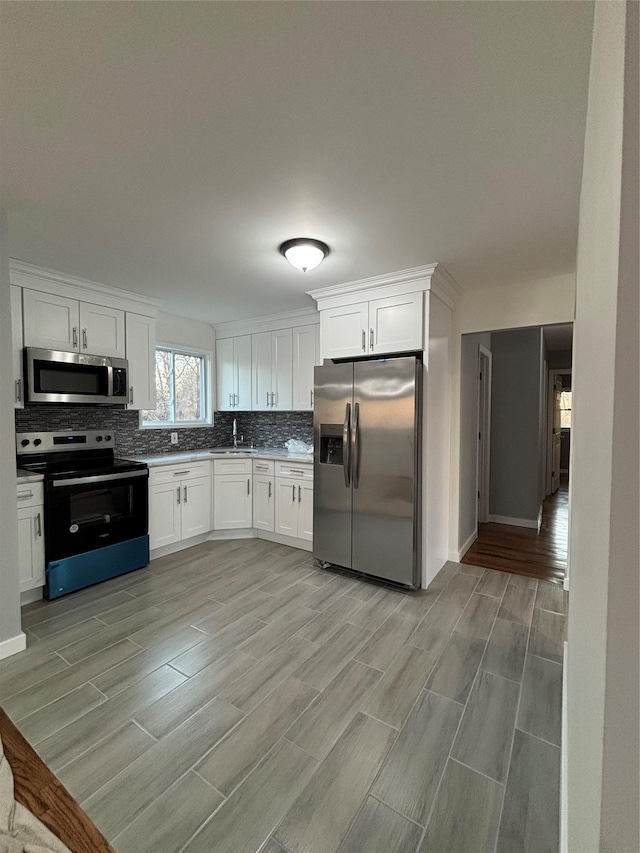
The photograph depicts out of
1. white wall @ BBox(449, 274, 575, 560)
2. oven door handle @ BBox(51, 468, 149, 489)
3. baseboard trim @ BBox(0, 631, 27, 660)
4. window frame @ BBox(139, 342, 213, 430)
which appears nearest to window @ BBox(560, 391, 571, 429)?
white wall @ BBox(449, 274, 575, 560)

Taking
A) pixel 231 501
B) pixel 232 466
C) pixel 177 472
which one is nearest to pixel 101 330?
pixel 177 472

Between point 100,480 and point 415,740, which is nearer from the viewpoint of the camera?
point 415,740

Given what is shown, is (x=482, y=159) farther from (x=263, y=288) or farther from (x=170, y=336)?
(x=170, y=336)

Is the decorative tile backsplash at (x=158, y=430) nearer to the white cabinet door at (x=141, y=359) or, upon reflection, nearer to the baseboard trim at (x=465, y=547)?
the white cabinet door at (x=141, y=359)

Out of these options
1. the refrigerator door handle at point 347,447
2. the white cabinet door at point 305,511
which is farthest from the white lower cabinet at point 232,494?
the refrigerator door handle at point 347,447

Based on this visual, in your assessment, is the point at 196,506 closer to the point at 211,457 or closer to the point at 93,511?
the point at 211,457

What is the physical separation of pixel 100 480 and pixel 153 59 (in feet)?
8.98

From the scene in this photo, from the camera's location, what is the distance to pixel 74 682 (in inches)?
77.8

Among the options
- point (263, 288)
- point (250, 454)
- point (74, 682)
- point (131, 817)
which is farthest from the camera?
point (250, 454)

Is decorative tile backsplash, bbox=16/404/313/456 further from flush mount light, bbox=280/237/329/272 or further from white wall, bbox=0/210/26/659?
flush mount light, bbox=280/237/329/272

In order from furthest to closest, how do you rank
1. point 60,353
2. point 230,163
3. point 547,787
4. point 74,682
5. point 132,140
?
point 60,353
point 74,682
point 230,163
point 132,140
point 547,787

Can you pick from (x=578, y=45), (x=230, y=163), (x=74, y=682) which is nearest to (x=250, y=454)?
(x=74, y=682)

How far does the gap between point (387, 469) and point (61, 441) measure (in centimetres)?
273

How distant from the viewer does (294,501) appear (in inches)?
153
